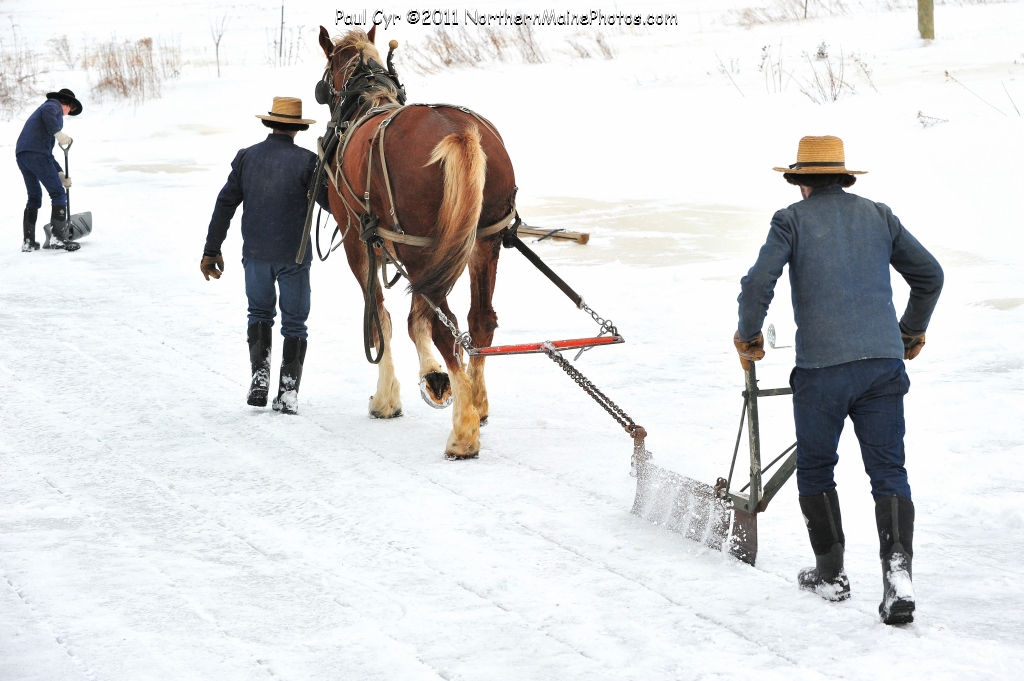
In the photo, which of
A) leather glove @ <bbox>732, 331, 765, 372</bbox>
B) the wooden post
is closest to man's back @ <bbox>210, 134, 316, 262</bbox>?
leather glove @ <bbox>732, 331, 765, 372</bbox>

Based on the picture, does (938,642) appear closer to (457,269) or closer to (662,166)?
(457,269)

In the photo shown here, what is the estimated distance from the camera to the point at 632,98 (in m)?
17.6

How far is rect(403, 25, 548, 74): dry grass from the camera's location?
21.6 meters

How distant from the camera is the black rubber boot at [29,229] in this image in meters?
11.9

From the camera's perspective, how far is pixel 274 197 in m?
6.67

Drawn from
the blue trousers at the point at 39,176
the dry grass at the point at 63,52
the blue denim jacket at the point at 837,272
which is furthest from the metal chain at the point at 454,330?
the dry grass at the point at 63,52

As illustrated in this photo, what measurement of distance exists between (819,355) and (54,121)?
10.3m

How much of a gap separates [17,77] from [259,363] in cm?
2086

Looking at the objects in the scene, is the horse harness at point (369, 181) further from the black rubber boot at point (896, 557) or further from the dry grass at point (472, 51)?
the dry grass at point (472, 51)

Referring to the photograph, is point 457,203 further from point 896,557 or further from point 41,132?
point 41,132

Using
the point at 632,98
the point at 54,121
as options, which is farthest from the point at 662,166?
the point at 54,121

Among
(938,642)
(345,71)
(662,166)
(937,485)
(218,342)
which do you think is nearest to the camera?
(938,642)

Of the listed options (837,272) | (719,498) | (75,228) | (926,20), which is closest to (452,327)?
(719,498)

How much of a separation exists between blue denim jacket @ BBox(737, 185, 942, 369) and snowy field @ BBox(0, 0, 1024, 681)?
964 millimetres
